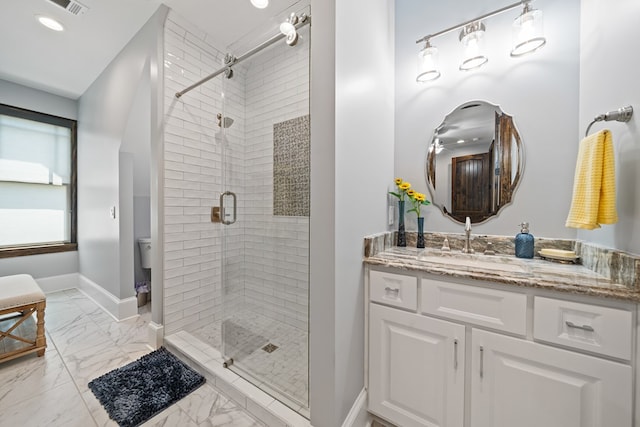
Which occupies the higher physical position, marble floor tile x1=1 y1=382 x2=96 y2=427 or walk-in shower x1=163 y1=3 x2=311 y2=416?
walk-in shower x1=163 y1=3 x2=311 y2=416

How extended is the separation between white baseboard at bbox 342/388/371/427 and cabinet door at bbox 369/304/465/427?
0.14 feet

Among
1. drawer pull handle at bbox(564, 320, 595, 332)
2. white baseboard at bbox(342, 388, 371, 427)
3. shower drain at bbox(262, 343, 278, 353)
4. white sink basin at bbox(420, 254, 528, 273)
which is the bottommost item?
white baseboard at bbox(342, 388, 371, 427)

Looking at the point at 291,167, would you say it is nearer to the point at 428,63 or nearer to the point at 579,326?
the point at 428,63

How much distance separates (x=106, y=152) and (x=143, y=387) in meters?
2.47

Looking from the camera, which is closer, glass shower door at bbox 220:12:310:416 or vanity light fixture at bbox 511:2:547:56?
vanity light fixture at bbox 511:2:547:56

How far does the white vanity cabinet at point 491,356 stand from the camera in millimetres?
828

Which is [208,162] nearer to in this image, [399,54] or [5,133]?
[399,54]

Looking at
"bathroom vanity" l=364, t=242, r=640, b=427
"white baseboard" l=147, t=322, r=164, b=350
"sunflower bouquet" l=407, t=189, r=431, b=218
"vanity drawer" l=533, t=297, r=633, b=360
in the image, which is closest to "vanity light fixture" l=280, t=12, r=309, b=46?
"sunflower bouquet" l=407, t=189, r=431, b=218

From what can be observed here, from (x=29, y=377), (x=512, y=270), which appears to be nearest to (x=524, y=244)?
(x=512, y=270)

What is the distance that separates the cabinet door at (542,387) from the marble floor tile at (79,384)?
1169 mm

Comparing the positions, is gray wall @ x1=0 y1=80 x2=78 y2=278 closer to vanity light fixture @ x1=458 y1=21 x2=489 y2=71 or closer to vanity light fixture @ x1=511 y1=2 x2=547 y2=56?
vanity light fixture @ x1=458 y1=21 x2=489 y2=71

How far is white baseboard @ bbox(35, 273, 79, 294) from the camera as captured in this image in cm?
313

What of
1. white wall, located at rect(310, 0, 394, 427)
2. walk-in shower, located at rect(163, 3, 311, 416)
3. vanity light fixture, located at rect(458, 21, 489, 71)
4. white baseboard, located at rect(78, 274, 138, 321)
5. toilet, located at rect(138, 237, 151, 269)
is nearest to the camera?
white wall, located at rect(310, 0, 394, 427)

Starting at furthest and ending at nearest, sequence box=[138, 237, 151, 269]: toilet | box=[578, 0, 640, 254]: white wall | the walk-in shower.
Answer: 1. box=[138, 237, 151, 269]: toilet
2. the walk-in shower
3. box=[578, 0, 640, 254]: white wall
